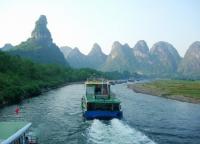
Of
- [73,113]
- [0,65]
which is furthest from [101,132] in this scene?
[0,65]

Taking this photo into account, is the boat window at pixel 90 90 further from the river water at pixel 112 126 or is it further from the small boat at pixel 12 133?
the small boat at pixel 12 133

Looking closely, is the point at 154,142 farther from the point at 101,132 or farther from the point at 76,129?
the point at 76,129

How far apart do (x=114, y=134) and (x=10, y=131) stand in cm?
1974

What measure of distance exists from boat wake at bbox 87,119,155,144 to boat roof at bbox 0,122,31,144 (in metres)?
12.9

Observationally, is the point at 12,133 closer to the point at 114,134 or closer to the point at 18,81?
the point at 114,134

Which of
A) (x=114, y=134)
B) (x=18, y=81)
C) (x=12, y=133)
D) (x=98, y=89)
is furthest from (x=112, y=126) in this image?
(x=18, y=81)

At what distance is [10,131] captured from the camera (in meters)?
29.8

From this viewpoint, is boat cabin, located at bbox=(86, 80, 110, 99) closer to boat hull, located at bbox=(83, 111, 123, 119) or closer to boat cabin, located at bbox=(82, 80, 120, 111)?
boat cabin, located at bbox=(82, 80, 120, 111)

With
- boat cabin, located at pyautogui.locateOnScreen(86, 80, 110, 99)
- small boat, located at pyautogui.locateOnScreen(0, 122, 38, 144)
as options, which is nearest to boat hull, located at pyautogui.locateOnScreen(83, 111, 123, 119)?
boat cabin, located at pyautogui.locateOnScreen(86, 80, 110, 99)

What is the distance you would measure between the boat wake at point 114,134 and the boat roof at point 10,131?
1286 cm

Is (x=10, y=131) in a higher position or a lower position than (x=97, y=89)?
lower

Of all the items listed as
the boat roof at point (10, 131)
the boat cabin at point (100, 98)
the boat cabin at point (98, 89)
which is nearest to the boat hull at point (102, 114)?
the boat cabin at point (100, 98)

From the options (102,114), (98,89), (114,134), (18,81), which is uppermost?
(18,81)

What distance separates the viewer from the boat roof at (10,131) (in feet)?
87.0
